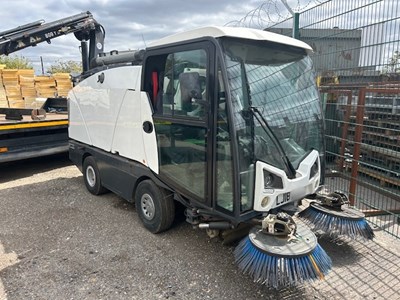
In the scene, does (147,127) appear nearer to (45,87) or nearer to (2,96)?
(2,96)

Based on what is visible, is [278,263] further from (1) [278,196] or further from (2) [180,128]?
(2) [180,128]

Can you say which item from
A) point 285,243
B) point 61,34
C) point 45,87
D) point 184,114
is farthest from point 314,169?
point 45,87

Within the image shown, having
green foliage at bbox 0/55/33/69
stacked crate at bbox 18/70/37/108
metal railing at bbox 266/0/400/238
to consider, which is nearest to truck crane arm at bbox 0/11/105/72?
metal railing at bbox 266/0/400/238

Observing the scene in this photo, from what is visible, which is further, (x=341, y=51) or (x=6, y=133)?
(x=6, y=133)

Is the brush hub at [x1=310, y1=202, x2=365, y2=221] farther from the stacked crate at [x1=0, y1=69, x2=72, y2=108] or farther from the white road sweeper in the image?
the stacked crate at [x1=0, y1=69, x2=72, y2=108]

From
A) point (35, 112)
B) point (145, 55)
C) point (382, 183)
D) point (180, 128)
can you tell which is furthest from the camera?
point (35, 112)

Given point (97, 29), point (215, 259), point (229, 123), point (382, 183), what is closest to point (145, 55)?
point (229, 123)

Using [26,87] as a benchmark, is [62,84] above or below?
above

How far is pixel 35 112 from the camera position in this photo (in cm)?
635

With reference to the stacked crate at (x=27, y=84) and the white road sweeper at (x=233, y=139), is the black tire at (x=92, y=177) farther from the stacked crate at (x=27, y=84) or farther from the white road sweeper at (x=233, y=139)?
the stacked crate at (x=27, y=84)

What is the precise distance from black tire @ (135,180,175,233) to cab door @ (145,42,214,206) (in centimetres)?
26

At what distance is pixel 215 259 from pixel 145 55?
2277mm

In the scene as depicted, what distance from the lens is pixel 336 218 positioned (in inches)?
127

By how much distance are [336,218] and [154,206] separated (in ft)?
6.37
